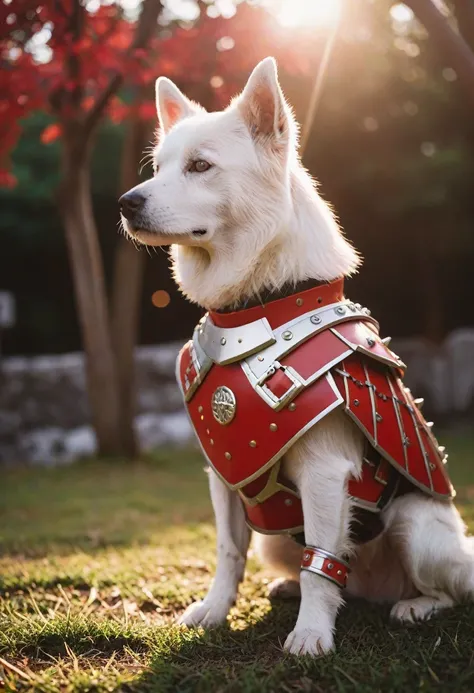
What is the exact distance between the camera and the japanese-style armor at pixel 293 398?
7.27 ft

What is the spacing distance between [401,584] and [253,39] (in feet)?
13.2

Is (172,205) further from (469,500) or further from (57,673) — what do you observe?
(469,500)

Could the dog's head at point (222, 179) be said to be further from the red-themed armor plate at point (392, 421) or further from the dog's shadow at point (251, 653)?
the dog's shadow at point (251, 653)

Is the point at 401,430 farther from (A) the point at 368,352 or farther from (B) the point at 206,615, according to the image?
(B) the point at 206,615

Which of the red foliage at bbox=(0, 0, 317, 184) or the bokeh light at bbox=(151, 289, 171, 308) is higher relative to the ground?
the red foliage at bbox=(0, 0, 317, 184)

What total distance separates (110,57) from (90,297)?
99.1 inches

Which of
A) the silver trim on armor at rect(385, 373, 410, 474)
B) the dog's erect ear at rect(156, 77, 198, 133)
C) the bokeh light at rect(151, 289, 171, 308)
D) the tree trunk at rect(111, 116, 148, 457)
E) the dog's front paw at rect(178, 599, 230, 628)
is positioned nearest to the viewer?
the silver trim on armor at rect(385, 373, 410, 474)

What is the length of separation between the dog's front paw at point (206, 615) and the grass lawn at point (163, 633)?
6 cm

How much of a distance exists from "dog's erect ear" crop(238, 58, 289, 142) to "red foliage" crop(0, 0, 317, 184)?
77.3 inches

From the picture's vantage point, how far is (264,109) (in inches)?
93.7

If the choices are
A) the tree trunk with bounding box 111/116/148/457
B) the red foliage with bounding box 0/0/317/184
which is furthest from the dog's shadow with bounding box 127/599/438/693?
the tree trunk with bounding box 111/116/148/457

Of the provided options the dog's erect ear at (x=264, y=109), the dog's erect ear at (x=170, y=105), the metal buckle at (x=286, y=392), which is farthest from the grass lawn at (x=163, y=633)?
the dog's erect ear at (x=170, y=105)

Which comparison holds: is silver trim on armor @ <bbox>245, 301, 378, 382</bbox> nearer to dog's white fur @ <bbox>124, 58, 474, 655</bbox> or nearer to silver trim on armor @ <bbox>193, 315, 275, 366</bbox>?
silver trim on armor @ <bbox>193, 315, 275, 366</bbox>

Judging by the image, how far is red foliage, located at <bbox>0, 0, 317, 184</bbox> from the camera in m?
4.20
